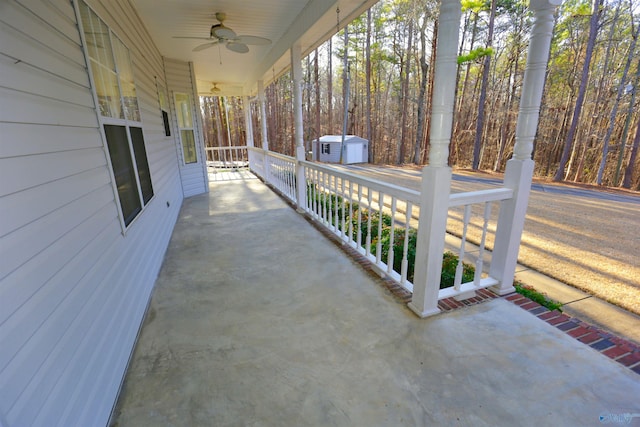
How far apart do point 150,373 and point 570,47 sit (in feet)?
62.3

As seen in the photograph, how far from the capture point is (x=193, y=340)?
1977 millimetres

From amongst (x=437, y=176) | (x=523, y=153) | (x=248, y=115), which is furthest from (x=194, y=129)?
(x=523, y=153)

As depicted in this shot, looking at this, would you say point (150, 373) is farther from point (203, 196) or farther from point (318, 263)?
point (203, 196)

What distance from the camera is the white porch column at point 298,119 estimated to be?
4.38m

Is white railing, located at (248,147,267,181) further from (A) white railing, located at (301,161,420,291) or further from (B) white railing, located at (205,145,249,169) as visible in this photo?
(A) white railing, located at (301,161,420,291)

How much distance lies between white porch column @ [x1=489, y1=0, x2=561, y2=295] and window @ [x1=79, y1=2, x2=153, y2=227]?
292 cm

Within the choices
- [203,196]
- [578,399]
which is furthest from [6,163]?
[203,196]

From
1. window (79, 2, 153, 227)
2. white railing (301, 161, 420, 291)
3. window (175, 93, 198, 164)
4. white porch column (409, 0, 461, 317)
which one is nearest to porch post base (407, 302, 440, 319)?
white porch column (409, 0, 461, 317)

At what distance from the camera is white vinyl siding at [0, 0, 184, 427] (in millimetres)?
Answer: 944

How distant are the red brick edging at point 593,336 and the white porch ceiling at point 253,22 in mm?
3151

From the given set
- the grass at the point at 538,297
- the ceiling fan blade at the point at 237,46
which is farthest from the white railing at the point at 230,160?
the grass at the point at 538,297

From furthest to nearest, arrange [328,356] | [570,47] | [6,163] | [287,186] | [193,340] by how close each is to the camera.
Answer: [570,47], [287,186], [193,340], [328,356], [6,163]

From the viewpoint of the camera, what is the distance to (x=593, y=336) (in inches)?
74.8

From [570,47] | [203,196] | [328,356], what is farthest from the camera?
[570,47]
